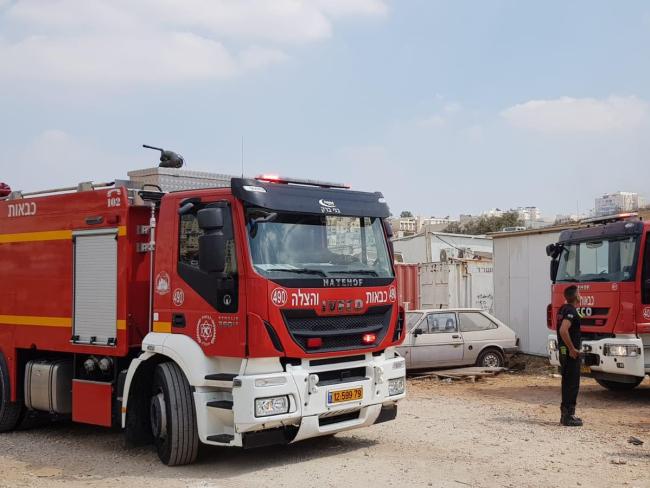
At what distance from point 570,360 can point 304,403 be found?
4249mm

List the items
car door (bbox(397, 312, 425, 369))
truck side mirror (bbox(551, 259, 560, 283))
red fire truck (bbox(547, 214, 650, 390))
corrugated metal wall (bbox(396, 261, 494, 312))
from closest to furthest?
1. red fire truck (bbox(547, 214, 650, 390))
2. truck side mirror (bbox(551, 259, 560, 283))
3. car door (bbox(397, 312, 425, 369))
4. corrugated metal wall (bbox(396, 261, 494, 312))

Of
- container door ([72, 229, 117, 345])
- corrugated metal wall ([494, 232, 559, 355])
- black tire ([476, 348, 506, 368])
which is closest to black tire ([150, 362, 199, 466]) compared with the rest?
container door ([72, 229, 117, 345])

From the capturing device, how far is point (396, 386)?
8.09 m

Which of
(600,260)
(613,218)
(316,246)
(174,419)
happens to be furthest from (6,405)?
(613,218)

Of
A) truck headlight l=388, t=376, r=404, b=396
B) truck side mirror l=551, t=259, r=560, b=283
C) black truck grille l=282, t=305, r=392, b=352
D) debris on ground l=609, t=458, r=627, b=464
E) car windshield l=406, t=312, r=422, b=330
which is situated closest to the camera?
black truck grille l=282, t=305, r=392, b=352

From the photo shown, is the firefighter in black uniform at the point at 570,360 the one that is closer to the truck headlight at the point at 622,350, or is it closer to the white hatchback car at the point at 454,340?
the truck headlight at the point at 622,350

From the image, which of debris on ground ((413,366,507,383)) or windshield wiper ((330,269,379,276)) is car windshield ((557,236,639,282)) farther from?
windshield wiper ((330,269,379,276))

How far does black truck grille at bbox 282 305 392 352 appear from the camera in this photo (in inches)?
281

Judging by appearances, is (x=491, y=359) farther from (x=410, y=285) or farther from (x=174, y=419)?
(x=174, y=419)

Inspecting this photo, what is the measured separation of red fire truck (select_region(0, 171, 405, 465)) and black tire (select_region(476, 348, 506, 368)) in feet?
25.4

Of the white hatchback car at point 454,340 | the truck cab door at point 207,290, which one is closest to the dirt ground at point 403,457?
the truck cab door at point 207,290

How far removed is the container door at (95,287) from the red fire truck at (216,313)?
0.07 ft

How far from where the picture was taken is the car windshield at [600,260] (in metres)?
11.5

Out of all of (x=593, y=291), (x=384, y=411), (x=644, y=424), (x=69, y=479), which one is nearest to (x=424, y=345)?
(x=593, y=291)
